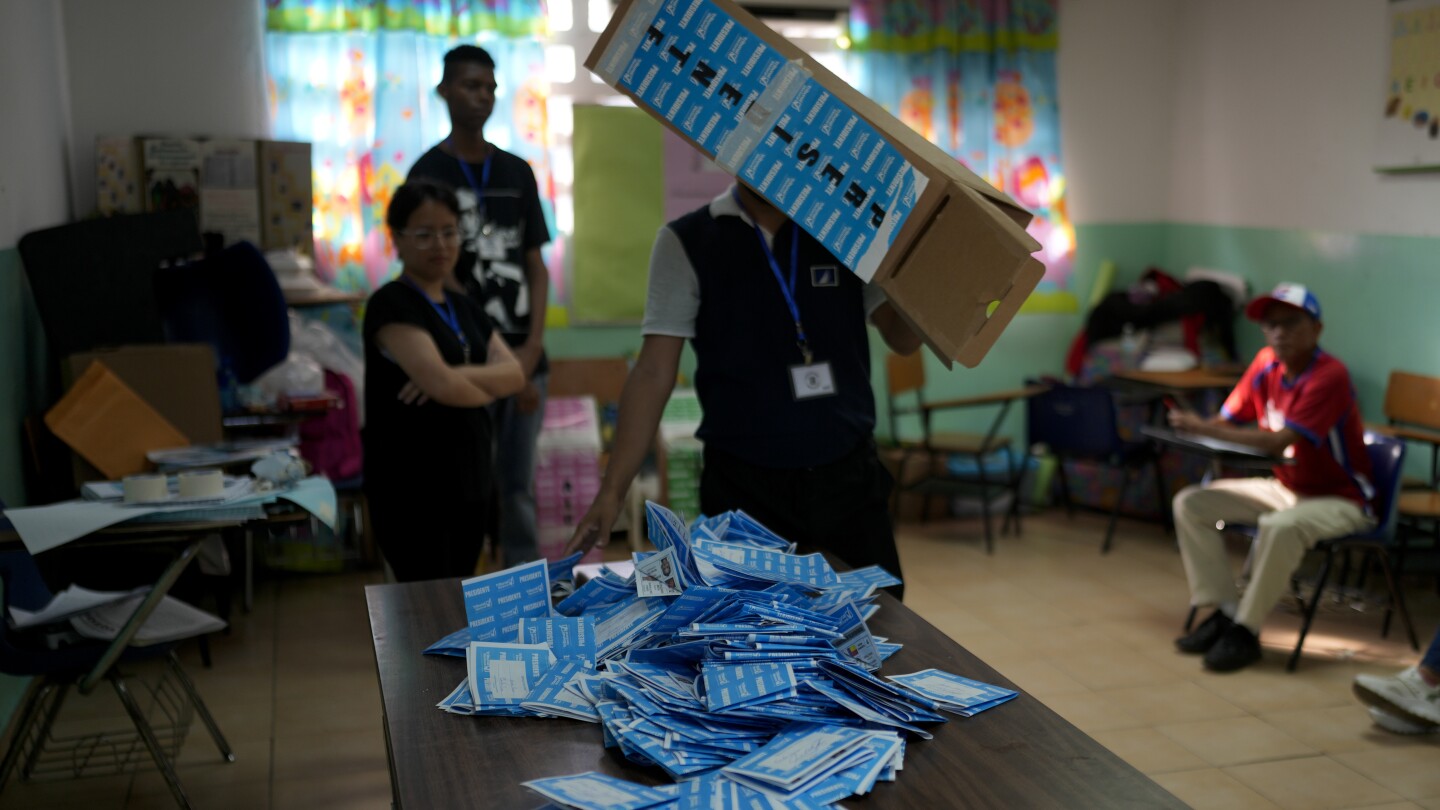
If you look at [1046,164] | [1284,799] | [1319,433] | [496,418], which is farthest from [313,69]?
[1284,799]

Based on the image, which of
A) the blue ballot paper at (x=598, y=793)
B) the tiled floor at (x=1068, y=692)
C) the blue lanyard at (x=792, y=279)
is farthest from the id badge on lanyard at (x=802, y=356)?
the tiled floor at (x=1068, y=692)

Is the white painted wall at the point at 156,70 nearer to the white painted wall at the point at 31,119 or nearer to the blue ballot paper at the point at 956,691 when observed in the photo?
the white painted wall at the point at 31,119

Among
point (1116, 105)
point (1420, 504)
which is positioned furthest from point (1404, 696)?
point (1116, 105)

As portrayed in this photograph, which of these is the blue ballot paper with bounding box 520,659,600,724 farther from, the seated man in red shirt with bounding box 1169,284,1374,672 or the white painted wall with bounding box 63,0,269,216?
the white painted wall with bounding box 63,0,269,216

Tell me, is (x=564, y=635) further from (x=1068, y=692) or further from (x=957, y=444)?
(x=957, y=444)

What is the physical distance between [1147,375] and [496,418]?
3481mm

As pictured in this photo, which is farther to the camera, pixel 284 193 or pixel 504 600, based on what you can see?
pixel 284 193

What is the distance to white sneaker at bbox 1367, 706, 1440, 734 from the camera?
151 inches

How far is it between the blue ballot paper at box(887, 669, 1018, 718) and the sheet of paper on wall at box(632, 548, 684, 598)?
1.17ft

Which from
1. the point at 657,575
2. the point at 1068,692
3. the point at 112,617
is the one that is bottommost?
the point at 1068,692

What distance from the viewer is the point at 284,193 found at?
5.57 metres

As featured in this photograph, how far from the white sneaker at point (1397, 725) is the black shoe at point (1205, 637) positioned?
76 centimetres

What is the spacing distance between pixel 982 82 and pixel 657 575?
5.58 metres

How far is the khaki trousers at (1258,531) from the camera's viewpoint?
4.45 m
